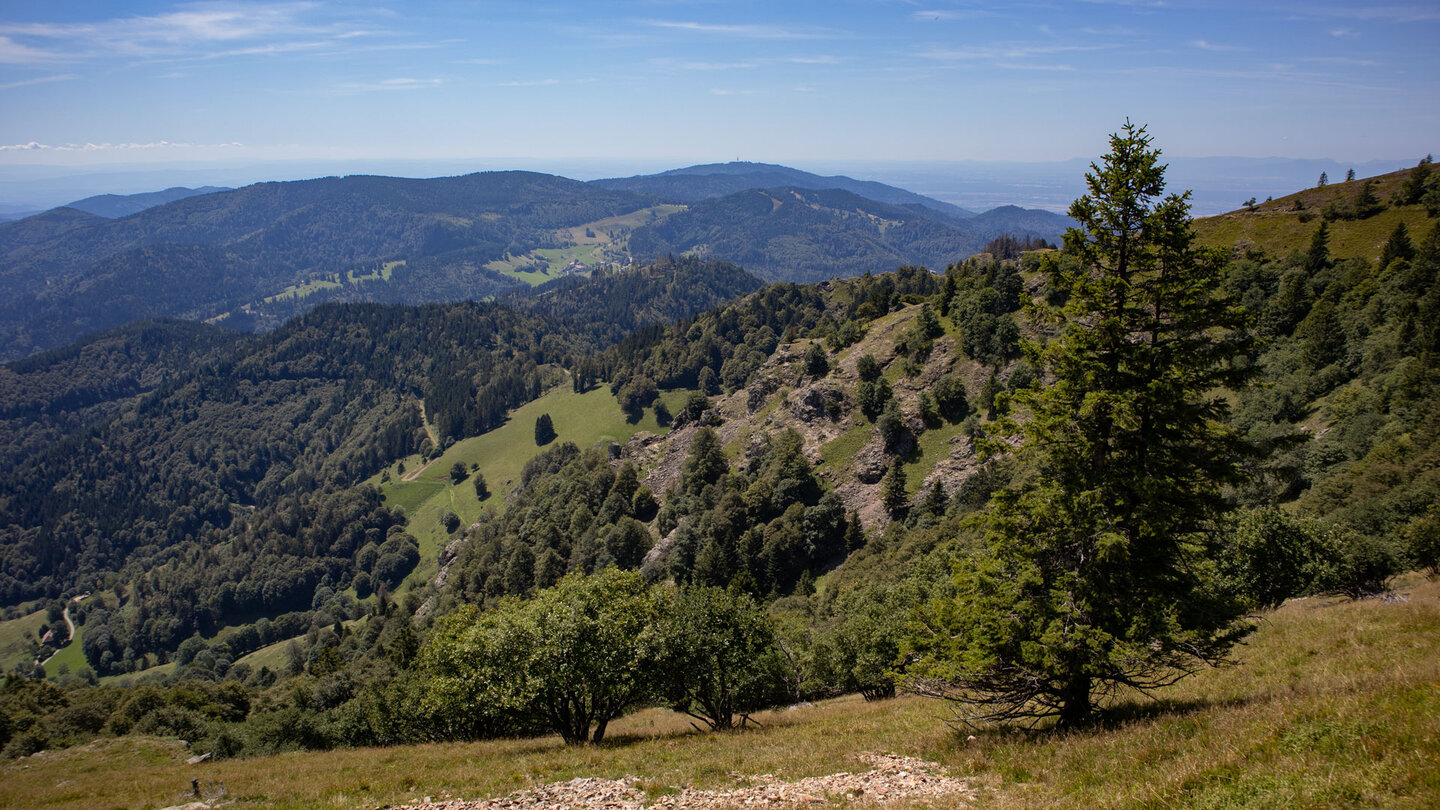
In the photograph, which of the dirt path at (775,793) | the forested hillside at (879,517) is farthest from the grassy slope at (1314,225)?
the dirt path at (775,793)

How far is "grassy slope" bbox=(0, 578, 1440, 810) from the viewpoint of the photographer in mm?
10953

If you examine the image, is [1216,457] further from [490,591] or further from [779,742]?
[490,591]

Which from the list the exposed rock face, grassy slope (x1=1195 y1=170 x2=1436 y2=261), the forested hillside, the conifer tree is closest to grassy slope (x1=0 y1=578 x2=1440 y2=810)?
the forested hillside

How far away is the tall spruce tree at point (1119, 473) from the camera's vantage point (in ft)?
52.0

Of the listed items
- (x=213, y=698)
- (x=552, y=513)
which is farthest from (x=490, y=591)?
(x=213, y=698)

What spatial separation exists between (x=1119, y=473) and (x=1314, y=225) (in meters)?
119

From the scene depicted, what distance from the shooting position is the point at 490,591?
120812mm

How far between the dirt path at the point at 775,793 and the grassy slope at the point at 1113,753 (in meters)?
0.74

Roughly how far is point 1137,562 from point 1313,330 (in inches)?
3065

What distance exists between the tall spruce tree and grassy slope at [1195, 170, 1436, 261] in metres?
91.3

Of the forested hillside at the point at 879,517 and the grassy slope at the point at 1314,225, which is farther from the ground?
the grassy slope at the point at 1314,225

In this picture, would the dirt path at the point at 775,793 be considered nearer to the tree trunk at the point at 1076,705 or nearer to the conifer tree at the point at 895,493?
the tree trunk at the point at 1076,705

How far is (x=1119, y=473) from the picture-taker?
16.2m

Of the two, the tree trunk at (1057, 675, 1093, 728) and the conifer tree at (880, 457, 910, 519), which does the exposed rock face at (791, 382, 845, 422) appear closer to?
the conifer tree at (880, 457, 910, 519)
